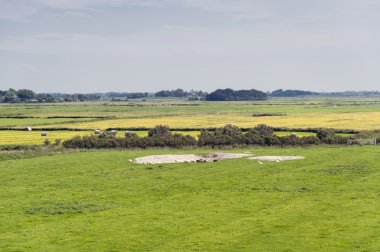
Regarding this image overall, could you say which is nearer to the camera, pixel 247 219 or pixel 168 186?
pixel 247 219

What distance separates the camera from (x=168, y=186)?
153ft

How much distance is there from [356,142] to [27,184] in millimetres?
47359

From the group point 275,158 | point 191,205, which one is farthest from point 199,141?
point 191,205

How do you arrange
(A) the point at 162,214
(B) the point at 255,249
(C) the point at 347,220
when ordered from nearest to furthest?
(B) the point at 255,249, (C) the point at 347,220, (A) the point at 162,214

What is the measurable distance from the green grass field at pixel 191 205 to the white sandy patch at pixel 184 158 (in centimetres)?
284

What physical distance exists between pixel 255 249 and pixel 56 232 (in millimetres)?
10410

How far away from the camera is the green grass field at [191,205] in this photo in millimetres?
29656

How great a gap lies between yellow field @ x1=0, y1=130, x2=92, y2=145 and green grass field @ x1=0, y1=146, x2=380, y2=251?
22220 mm

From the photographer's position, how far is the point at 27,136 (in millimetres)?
93250

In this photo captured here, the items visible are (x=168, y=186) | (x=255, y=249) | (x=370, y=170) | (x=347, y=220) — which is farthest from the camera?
(x=370, y=170)

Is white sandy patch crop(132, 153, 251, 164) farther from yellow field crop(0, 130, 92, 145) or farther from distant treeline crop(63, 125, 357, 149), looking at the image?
yellow field crop(0, 130, 92, 145)

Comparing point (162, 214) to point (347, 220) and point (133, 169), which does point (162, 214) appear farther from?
point (133, 169)

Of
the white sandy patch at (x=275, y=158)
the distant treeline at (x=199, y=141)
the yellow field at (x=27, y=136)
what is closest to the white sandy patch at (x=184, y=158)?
the white sandy patch at (x=275, y=158)

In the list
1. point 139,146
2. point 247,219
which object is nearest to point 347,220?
point 247,219
